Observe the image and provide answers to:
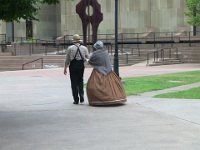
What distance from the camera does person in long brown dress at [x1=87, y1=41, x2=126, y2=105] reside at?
13305 millimetres

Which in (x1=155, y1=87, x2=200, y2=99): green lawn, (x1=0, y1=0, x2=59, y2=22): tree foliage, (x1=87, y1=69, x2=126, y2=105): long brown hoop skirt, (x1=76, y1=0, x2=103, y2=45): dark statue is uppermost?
(x1=76, y1=0, x2=103, y2=45): dark statue

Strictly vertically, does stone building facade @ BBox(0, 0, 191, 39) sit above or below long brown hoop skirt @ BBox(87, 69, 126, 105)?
above

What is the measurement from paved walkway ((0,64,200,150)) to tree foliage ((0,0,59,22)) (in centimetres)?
210

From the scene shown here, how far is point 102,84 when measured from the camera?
44.0ft

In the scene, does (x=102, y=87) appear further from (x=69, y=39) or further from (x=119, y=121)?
(x=69, y=39)

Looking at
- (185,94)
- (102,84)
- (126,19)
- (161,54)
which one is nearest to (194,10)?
(161,54)

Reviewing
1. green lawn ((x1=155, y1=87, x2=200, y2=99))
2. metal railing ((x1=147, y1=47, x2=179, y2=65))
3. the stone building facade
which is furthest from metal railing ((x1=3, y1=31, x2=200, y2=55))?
green lawn ((x1=155, y1=87, x2=200, y2=99))

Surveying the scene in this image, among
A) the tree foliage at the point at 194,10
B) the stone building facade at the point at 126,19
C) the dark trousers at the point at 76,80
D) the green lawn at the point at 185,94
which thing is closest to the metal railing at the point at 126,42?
the stone building facade at the point at 126,19

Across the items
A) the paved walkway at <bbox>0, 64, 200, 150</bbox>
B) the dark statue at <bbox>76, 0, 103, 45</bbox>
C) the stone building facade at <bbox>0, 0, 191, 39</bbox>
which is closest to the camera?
the paved walkway at <bbox>0, 64, 200, 150</bbox>

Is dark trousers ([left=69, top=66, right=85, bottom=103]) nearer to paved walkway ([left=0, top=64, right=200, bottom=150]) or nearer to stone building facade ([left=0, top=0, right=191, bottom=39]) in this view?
paved walkway ([left=0, top=64, right=200, bottom=150])

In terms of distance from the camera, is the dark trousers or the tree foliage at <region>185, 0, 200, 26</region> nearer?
the dark trousers

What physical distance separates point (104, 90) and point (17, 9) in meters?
3.86

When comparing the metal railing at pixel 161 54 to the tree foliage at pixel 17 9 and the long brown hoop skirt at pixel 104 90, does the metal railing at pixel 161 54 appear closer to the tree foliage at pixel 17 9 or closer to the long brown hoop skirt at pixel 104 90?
the long brown hoop skirt at pixel 104 90

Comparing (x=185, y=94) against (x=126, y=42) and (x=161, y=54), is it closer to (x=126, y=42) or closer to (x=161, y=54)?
(x=161, y=54)
